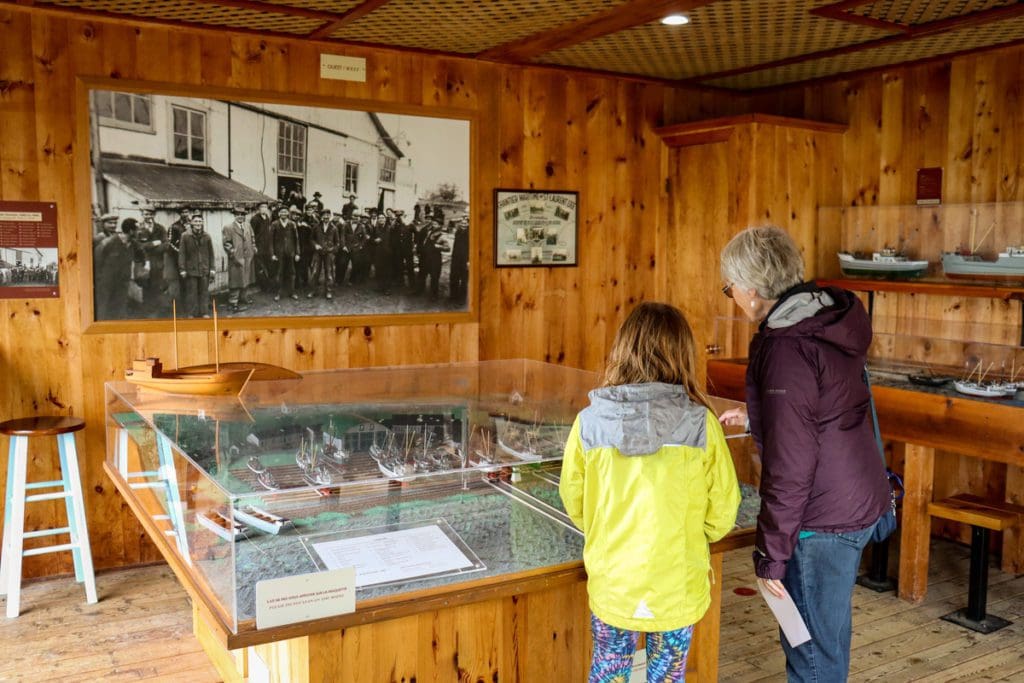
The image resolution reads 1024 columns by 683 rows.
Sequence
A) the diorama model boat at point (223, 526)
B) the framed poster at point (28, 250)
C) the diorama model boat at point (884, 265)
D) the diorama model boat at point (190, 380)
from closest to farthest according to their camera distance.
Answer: the diorama model boat at point (223, 526) < the diorama model boat at point (190, 380) < the framed poster at point (28, 250) < the diorama model boat at point (884, 265)

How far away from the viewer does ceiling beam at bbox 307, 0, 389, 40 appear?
3.71 meters

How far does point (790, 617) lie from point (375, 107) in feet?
10.5

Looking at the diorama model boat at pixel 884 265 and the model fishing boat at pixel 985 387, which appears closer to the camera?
the model fishing boat at pixel 985 387

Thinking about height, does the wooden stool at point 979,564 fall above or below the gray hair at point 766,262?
below

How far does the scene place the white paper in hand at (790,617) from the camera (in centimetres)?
223

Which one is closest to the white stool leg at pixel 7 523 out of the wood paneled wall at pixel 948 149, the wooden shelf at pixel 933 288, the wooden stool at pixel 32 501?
the wooden stool at pixel 32 501

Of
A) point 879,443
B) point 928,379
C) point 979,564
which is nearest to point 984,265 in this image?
point 928,379

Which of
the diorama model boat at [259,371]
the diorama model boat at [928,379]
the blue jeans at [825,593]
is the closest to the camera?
the blue jeans at [825,593]

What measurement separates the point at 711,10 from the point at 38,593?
360 cm

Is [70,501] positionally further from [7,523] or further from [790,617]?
[790,617]

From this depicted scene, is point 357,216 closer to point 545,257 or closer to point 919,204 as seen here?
point 545,257

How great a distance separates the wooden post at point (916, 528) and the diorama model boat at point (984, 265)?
928 mm

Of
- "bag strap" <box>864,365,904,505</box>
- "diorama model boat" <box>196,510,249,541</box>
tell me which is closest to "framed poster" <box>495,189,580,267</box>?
"bag strap" <box>864,365,904,505</box>

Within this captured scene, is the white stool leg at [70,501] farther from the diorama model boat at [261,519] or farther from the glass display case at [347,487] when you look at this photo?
the diorama model boat at [261,519]
